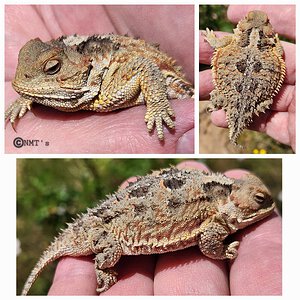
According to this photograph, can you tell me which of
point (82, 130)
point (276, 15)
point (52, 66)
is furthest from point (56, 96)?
point (276, 15)

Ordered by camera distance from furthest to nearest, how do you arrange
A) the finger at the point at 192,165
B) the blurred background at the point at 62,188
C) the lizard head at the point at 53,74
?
the blurred background at the point at 62,188
the finger at the point at 192,165
the lizard head at the point at 53,74

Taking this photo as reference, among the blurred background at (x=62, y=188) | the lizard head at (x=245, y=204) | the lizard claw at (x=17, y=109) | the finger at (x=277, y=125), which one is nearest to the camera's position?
the lizard head at (x=245, y=204)

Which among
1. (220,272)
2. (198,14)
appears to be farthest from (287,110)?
(220,272)

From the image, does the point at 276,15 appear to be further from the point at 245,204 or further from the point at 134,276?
the point at 134,276

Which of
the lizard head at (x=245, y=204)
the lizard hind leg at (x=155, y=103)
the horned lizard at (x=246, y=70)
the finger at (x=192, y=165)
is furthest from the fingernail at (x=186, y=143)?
the finger at (x=192, y=165)

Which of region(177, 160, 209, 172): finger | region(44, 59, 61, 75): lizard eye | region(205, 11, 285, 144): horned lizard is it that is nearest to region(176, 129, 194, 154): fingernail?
region(205, 11, 285, 144): horned lizard

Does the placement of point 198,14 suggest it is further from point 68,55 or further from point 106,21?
point 68,55

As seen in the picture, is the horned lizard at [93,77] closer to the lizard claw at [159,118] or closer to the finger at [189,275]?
the lizard claw at [159,118]
